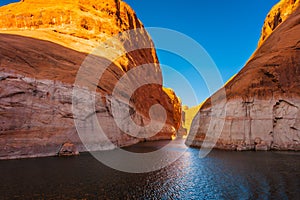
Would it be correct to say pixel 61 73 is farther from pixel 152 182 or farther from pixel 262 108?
pixel 262 108

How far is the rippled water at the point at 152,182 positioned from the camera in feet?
39.8

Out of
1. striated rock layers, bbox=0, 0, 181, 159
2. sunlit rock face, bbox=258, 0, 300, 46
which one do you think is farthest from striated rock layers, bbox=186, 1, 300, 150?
sunlit rock face, bbox=258, 0, 300, 46

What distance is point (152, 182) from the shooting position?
1511 cm

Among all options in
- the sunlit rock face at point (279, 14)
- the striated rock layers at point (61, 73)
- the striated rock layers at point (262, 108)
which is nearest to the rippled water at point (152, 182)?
the striated rock layers at point (61, 73)

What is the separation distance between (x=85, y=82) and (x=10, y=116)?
1276cm

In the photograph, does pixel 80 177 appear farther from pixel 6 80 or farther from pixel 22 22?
pixel 22 22

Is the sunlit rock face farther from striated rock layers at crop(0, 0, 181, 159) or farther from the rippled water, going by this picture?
the rippled water

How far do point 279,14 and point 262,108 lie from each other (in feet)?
140

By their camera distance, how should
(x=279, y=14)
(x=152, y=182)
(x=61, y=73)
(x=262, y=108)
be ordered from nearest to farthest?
(x=152, y=182) < (x=262, y=108) < (x=61, y=73) < (x=279, y=14)

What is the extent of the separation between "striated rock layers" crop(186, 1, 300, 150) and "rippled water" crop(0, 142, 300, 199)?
39.6 feet

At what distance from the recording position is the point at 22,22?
59.4 meters

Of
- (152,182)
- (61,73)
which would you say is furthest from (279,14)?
(152,182)

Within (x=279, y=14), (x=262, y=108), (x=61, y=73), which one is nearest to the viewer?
(x=262, y=108)

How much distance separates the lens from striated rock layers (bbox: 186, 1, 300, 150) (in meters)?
30.8
